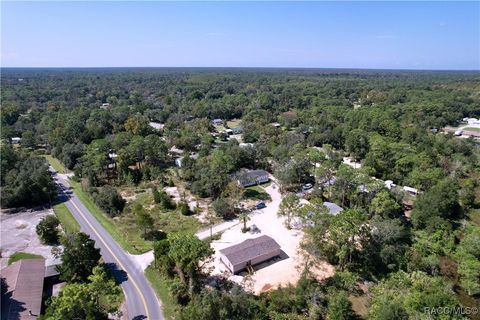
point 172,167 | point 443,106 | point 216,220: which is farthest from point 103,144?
point 443,106

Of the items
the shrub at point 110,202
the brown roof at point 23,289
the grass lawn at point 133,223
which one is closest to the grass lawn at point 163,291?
the grass lawn at point 133,223

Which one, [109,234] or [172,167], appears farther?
[172,167]

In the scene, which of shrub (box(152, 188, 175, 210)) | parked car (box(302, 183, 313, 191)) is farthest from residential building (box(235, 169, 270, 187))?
shrub (box(152, 188, 175, 210))

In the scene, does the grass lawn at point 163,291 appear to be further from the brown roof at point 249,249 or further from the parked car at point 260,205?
the parked car at point 260,205

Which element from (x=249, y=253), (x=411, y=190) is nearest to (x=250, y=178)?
(x=249, y=253)

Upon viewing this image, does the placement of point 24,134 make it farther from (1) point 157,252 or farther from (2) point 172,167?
(1) point 157,252
